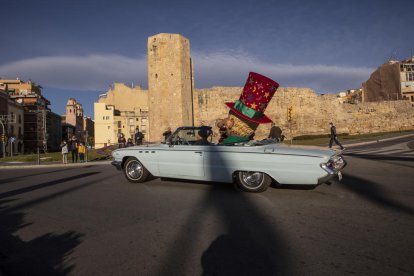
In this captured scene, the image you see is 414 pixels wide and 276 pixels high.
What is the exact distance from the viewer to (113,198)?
5.30m

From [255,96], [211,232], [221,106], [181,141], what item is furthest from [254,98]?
[211,232]

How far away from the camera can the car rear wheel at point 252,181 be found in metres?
5.35

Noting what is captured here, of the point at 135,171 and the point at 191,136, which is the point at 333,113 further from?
the point at 135,171

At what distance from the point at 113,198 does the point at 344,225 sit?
143 inches

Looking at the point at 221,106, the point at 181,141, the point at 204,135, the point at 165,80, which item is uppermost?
the point at 165,80

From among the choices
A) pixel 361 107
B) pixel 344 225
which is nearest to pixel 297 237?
pixel 344 225

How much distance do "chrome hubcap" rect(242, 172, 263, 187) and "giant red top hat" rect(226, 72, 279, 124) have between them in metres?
18.1

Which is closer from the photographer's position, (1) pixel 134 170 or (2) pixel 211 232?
(2) pixel 211 232

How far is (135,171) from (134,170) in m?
0.04

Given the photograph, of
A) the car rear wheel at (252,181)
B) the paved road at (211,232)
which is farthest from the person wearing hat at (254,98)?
the paved road at (211,232)

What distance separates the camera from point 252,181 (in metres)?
5.52

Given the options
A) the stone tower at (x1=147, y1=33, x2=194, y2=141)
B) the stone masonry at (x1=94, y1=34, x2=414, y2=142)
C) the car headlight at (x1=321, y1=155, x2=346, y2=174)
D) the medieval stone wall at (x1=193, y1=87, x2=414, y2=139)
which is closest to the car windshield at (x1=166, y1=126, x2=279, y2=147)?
the car headlight at (x1=321, y1=155, x2=346, y2=174)

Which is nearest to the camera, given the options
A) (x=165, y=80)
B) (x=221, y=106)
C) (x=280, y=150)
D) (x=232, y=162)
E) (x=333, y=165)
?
(x=333, y=165)

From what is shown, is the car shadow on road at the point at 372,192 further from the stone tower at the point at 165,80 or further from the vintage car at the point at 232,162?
the stone tower at the point at 165,80
